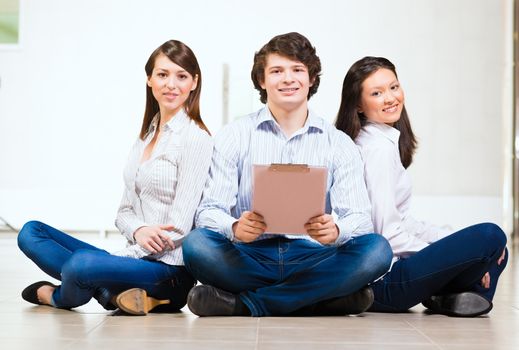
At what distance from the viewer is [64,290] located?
8.25 ft

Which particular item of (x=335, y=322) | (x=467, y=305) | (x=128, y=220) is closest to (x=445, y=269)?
(x=467, y=305)

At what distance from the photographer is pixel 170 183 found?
2549 millimetres

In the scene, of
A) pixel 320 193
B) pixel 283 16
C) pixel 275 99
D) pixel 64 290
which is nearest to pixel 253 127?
pixel 275 99

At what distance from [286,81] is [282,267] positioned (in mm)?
542

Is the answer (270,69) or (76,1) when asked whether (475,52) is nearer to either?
(76,1)

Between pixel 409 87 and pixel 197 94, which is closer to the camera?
pixel 197 94

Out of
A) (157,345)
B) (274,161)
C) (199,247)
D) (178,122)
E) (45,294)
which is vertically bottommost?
(45,294)

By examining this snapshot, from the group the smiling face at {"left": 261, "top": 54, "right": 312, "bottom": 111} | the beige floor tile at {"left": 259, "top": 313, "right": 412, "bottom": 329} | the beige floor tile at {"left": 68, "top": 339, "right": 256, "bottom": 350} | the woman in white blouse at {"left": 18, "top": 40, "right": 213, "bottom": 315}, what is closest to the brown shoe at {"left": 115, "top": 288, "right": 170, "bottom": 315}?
the woman in white blouse at {"left": 18, "top": 40, "right": 213, "bottom": 315}

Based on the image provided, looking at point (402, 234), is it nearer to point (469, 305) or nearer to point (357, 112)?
point (469, 305)

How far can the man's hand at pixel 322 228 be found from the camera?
7.26ft

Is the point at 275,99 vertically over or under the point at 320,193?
over

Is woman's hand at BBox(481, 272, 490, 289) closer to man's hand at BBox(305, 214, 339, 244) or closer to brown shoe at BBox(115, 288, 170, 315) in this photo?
man's hand at BBox(305, 214, 339, 244)

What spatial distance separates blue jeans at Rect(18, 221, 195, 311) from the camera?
2.42 metres

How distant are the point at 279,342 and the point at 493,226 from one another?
826 millimetres
